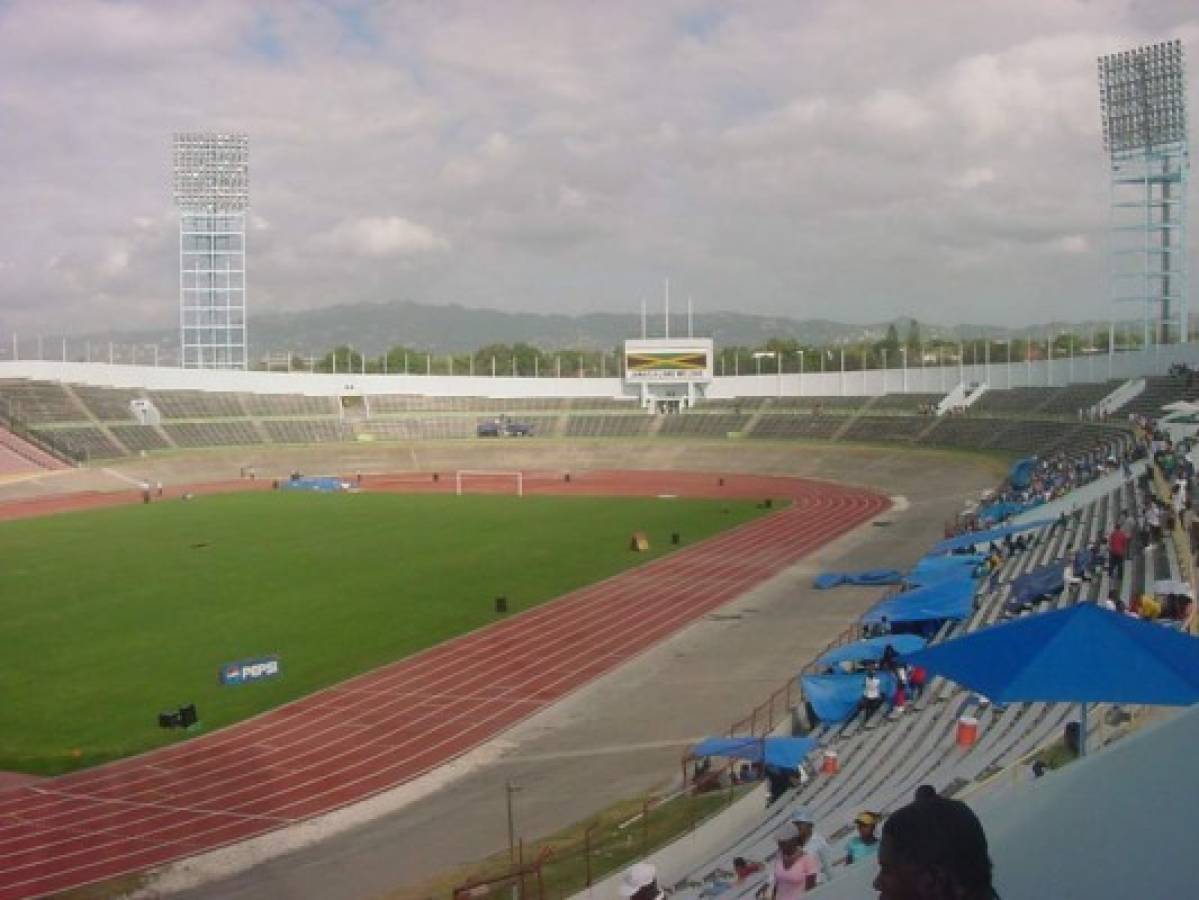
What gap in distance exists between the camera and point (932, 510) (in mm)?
55594

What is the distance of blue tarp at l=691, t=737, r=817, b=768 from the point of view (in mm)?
16297

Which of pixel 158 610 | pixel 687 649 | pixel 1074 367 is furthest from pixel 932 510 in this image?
pixel 158 610

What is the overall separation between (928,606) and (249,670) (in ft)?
45.9

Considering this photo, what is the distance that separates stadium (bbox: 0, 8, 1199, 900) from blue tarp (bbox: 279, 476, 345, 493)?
40cm

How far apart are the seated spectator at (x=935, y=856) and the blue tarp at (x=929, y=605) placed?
20.2 m

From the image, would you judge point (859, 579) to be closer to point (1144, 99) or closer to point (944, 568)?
point (944, 568)

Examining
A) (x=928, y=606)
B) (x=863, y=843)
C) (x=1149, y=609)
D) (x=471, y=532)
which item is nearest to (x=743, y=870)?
(x=863, y=843)

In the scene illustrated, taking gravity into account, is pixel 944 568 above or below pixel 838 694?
above

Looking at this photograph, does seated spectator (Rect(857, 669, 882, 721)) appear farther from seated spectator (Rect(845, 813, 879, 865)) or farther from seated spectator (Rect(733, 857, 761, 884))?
seated spectator (Rect(845, 813, 879, 865))

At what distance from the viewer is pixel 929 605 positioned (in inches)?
912

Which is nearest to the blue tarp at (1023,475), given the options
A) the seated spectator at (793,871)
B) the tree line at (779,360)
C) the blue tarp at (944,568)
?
the blue tarp at (944,568)

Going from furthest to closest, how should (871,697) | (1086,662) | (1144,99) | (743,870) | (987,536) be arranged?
1. (1144,99)
2. (987,536)
3. (871,697)
4. (743,870)
5. (1086,662)

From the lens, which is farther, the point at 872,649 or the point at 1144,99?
the point at 1144,99

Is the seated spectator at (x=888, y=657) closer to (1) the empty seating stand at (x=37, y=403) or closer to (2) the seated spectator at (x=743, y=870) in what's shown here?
(2) the seated spectator at (x=743, y=870)
